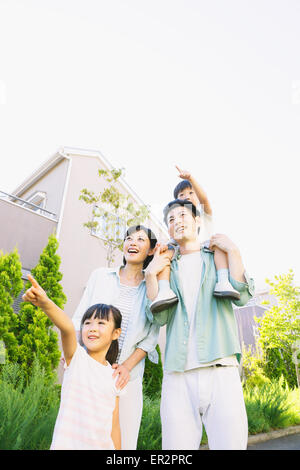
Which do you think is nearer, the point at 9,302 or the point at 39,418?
the point at 39,418

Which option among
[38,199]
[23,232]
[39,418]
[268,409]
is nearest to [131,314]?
[39,418]

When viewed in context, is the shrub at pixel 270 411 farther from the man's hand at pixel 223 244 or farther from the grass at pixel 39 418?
the man's hand at pixel 223 244

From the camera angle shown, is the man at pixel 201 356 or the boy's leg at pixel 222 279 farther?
the boy's leg at pixel 222 279

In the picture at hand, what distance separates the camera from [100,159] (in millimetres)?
12148

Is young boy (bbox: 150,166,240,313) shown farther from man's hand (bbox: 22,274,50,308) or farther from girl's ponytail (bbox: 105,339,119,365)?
man's hand (bbox: 22,274,50,308)

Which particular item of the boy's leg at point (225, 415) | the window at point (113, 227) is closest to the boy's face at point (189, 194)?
the boy's leg at point (225, 415)

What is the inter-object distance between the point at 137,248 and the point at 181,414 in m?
1.19

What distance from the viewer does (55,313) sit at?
5.02 ft

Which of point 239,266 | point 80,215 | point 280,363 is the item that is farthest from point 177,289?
point 280,363

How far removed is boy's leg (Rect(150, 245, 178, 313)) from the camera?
1.86m

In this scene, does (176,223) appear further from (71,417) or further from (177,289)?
(71,417)

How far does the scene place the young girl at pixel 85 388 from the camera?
59.9 inches

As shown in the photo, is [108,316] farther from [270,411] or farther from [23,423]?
[270,411]

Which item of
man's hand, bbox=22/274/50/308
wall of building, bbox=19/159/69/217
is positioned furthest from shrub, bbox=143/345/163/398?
man's hand, bbox=22/274/50/308
